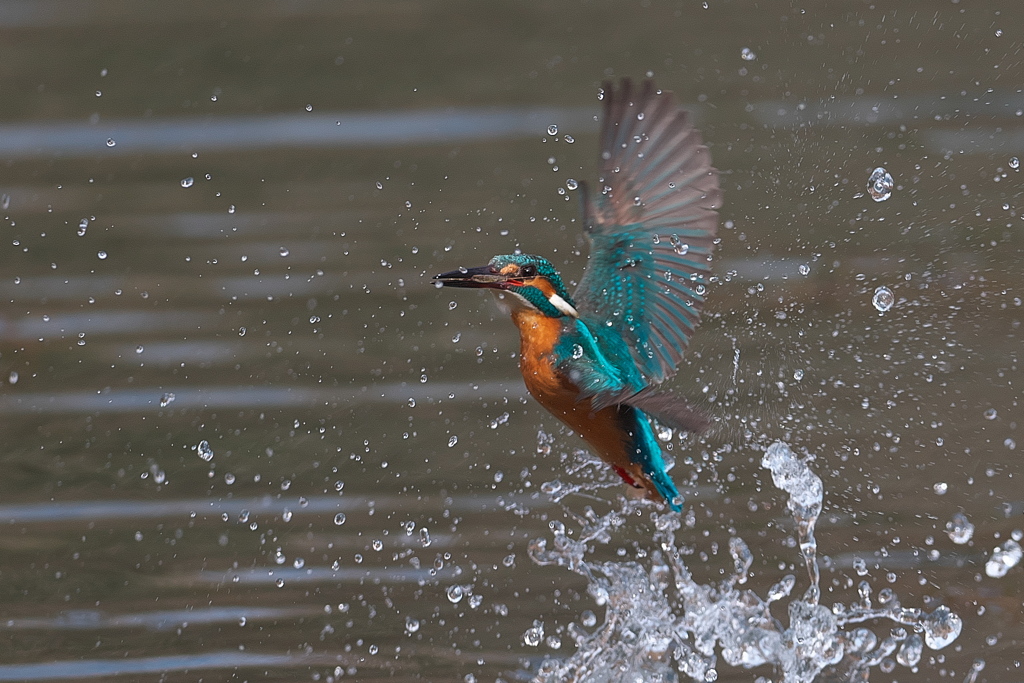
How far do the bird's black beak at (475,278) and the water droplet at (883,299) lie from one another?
2.17 meters

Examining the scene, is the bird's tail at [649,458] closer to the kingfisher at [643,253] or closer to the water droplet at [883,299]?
the kingfisher at [643,253]

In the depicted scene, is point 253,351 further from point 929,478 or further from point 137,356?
point 929,478

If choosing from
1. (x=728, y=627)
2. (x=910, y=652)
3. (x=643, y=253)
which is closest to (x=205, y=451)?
(x=643, y=253)

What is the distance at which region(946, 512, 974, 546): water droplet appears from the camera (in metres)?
3.66

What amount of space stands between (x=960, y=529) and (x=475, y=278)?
5.01ft

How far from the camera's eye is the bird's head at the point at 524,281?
2.96m

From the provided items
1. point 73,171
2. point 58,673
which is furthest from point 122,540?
point 73,171

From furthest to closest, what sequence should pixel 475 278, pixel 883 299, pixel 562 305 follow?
pixel 883 299 → pixel 562 305 → pixel 475 278

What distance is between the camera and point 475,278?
2914 mm

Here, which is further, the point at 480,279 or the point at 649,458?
the point at 649,458

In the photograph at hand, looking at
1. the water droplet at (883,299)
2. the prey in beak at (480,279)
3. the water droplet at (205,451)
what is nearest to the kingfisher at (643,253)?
the prey in beak at (480,279)

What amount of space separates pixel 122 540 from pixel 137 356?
1255 mm

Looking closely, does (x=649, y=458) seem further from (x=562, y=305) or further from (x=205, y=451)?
(x=205, y=451)

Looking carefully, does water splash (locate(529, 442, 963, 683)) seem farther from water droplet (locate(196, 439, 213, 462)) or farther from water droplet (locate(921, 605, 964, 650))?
water droplet (locate(196, 439, 213, 462))
